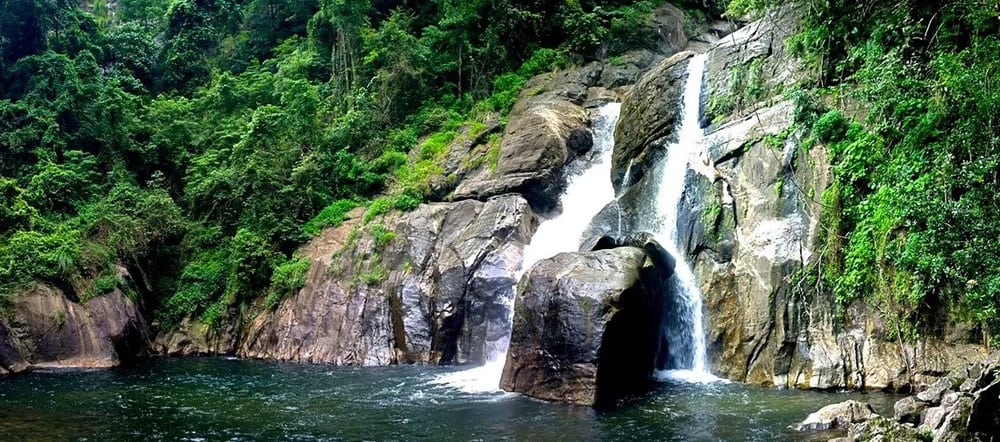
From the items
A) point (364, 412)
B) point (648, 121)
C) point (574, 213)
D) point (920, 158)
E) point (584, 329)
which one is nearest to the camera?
point (364, 412)

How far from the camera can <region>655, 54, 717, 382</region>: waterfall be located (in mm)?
18516

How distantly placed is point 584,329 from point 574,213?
9.17 meters

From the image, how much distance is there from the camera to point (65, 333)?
23.3 meters

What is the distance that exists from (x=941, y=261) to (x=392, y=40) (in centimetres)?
2451

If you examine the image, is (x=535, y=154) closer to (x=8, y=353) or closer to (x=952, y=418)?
(x=952, y=418)

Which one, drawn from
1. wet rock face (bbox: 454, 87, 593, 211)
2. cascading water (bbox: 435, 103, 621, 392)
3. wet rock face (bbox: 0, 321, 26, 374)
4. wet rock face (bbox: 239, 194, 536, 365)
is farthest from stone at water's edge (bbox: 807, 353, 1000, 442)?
wet rock face (bbox: 0, 321, 26, 374)

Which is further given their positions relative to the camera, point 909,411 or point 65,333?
point 65,333

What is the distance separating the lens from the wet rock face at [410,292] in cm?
2195

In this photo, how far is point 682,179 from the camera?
21094mm

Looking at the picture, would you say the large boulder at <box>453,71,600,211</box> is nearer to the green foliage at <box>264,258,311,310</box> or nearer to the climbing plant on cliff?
the green foliage at <box>264,258,311,310</box>

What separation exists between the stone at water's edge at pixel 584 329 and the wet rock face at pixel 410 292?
4617mm

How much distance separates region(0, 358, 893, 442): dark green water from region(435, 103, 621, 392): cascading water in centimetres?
227

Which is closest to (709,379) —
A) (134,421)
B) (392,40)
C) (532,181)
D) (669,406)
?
(669,406)

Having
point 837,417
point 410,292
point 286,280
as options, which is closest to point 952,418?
point 837,417
